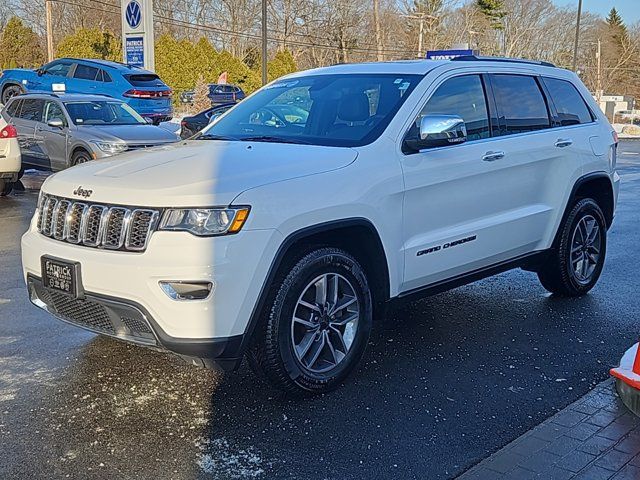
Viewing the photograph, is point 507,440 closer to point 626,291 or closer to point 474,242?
point 474,242

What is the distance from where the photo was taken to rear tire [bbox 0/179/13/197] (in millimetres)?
11509

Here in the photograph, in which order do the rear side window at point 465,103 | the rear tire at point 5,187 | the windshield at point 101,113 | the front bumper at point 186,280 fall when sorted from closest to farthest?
the front bumper at point 186,280 < the rear side window at point 465,103 < the rear tire at point 5,187 < the windshield at point 101,113

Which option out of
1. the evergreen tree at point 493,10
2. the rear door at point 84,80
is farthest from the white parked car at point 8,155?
the evergreen tree at point 493,10

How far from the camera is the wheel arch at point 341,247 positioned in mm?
3721

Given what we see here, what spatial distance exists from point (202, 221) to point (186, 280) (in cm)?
30

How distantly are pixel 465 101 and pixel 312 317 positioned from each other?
200 centimetres

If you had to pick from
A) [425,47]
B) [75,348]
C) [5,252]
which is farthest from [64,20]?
[75,348]

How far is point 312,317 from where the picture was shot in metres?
4.10

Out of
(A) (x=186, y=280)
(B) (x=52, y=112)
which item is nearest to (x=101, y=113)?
(B) (x=52, y=112)

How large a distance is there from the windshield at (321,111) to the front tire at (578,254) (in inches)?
79.9

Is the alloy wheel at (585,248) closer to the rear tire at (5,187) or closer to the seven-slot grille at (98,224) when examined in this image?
the seven-slot grille at (98,224)

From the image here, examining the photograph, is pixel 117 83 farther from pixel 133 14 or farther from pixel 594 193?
pixel 594 193

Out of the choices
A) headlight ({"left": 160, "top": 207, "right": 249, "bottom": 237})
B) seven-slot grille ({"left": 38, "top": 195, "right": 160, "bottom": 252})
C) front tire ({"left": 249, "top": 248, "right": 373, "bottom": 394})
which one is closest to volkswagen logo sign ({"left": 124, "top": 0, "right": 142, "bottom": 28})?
seven-slot grille ({"left": 38, "top": 195, "right": 160, "bottom": 252})

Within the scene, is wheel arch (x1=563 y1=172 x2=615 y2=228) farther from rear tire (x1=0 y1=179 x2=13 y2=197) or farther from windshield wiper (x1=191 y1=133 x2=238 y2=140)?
rear tire (x1=0 y1=179 x2=13 y2=197)
